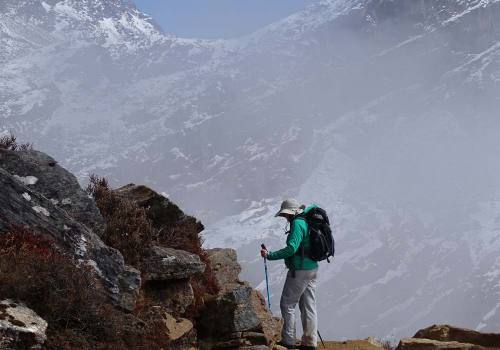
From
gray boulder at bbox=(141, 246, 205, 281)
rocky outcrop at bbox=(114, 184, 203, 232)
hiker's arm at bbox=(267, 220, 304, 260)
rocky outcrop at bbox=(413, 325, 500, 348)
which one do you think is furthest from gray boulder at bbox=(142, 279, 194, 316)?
rocky outcrop at bbox=(413, 325, 500, 348)

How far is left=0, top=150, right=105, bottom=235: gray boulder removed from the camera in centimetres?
977

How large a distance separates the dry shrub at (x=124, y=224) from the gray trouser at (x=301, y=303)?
8.33 feet

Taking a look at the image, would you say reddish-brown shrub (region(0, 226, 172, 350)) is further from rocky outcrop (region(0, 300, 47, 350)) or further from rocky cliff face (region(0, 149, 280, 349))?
rocky outcrop (region(0, 300, 47, 350))

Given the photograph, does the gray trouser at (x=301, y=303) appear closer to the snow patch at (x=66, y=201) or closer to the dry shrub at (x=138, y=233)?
the dry shrub at (x=138, y=233)

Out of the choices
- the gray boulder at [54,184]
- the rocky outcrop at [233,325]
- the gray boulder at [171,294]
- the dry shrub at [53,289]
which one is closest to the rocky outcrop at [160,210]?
the gray boulder at [171,294]

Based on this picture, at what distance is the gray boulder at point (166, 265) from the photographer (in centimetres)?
1016

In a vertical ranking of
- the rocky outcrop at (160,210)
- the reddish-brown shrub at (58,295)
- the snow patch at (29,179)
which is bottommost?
the reddish-brown shrub at (58,295)

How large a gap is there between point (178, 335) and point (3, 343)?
4.17 meters

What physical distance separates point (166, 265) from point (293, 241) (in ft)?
8.16

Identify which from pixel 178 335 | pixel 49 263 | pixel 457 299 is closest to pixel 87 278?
pixel 49 263

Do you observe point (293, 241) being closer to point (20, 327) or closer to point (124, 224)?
point (124, 224)

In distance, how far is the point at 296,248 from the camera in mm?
9078

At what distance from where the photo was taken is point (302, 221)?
927 cm

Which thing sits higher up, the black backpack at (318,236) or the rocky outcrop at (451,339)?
the black backpack at (318,236)
